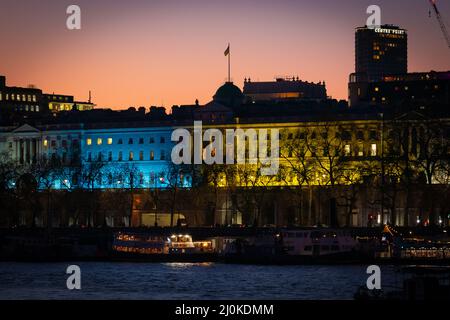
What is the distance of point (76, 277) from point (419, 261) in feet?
72.1

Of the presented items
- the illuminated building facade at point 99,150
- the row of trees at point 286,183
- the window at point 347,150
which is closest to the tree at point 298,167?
the row of trees at point 286,183

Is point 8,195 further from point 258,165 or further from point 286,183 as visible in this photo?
point 258,165

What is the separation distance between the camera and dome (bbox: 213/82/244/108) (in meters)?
186

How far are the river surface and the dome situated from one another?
247 ft

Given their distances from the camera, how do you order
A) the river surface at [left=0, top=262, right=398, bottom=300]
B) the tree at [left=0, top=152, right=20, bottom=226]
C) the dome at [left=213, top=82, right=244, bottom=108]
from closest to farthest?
the river surface at [left=0, top=262, right=398, bottom=300], the tree at [left=0, top=152, right=20, bottom=226], the dome at [left=213, top=82, right=244, bottom=108]

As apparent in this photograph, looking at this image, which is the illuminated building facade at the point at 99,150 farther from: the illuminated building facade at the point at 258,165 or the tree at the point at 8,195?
the tree at the point at 8,195

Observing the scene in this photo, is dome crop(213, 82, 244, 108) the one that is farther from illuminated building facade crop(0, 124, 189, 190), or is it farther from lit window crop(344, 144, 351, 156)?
lit window crop(344, 144, 351, 156)

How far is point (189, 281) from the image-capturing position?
95312mm

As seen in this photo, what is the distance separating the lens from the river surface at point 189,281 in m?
86.6

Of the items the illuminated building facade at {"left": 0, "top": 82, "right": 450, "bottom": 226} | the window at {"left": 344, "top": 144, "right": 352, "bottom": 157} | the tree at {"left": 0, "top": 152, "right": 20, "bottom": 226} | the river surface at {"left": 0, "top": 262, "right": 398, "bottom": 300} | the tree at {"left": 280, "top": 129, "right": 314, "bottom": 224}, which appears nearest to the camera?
the river surface at {"left": 0, "top": 262, "right": 398, "bottom": 300}

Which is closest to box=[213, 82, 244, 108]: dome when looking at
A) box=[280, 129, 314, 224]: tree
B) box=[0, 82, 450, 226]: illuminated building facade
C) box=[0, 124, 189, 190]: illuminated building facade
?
box=[0, 82, 450, 226]: illuminated building facade

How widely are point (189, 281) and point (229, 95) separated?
94375 mm

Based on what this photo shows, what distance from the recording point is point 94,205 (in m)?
155

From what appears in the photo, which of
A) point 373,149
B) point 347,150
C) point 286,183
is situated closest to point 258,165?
point 347,150
